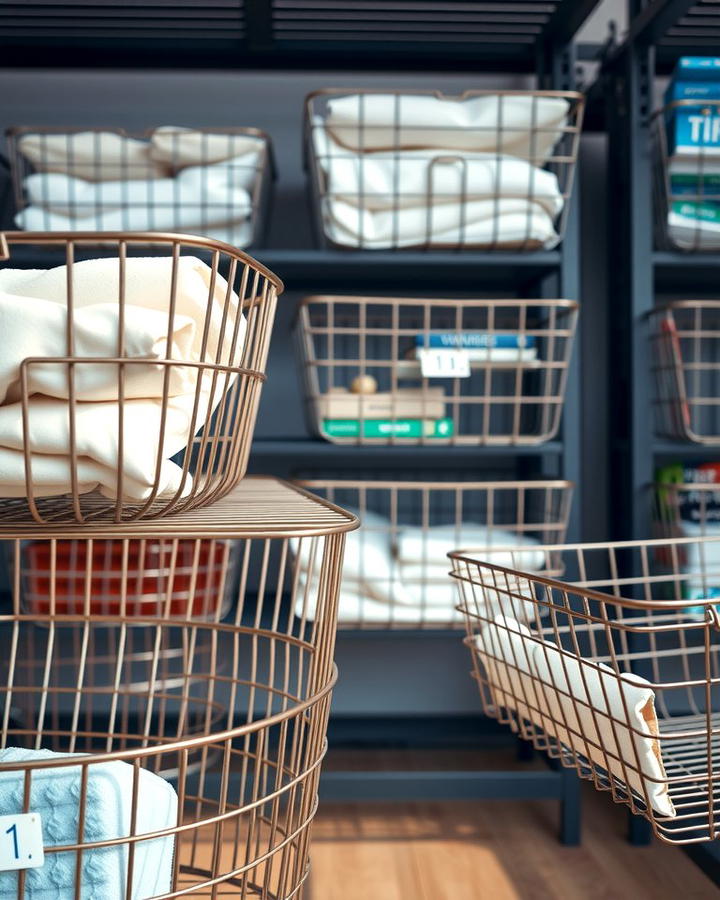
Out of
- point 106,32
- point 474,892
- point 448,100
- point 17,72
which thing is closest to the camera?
point 474,892

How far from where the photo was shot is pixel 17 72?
1925mm

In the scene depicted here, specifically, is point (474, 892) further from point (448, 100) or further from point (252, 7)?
point (252, 7)

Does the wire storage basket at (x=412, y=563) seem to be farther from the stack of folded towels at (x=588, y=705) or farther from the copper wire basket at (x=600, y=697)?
the stack of folded towels at (x=588, y=705)

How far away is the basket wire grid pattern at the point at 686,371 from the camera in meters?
1.50

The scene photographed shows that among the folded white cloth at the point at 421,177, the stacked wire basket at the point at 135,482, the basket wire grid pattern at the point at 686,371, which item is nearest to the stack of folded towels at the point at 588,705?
the stacked wire basket at the point at 135,482

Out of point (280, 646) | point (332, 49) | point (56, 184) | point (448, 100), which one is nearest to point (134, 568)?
point (280, 646)

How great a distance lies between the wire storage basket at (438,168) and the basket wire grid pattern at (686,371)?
268 millimetres

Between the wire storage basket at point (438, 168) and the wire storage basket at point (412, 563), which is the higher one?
the wire storage basket at point (438, 168)

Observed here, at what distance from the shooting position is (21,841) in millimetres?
515

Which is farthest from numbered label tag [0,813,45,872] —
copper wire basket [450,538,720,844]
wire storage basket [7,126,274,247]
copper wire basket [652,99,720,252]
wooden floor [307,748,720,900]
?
copper wire basket [652,99,720,252]

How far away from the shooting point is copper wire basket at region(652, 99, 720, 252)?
1.51 m

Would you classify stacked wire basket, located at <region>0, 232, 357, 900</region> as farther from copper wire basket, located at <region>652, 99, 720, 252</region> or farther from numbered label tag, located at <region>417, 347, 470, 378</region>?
copper wire basket, located at <region>652, 99, 720, 252</region>

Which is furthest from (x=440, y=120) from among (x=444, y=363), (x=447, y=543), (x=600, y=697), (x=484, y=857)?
(x=484, y=857)

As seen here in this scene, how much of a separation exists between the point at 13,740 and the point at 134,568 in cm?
50
